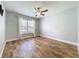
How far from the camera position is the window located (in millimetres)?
5263

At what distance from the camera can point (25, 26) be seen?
A: 5688 mm

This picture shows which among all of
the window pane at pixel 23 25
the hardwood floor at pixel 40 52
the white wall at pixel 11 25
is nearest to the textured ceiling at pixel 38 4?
the white wall at pixel 11 25

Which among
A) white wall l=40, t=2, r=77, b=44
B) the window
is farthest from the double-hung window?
white wall l=40, t=2, r=77, b=44

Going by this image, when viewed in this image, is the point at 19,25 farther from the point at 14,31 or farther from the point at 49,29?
the point at 49,29

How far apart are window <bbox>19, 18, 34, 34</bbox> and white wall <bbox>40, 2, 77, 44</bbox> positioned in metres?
1.52

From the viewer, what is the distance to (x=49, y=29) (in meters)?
5.61

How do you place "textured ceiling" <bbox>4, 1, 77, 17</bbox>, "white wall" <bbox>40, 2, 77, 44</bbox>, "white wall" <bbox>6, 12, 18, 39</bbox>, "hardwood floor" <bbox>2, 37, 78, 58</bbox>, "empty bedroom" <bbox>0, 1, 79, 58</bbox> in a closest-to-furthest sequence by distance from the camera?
"hardwood floor" <bbox>2, 37, 78, 58</bbox>
"textured ceiling" <bbox>4, 1, 77, 17</bbox>
"empty bedroom" <bbox>0, 1, 79, 58</bbox>
"white wall" <bbox>40, 2, 77, 44</bbox>
"white wall" <bbox>6, 12, 18, 39</bbox>

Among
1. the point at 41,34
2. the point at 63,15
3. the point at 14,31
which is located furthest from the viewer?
the point at 41,34

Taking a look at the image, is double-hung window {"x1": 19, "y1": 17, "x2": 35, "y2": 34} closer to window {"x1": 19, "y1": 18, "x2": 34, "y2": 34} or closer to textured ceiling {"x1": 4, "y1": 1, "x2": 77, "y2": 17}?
window {"x1": 19, "y1": 18, "x2": 34, "y2": 34}

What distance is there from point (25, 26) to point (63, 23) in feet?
11.3

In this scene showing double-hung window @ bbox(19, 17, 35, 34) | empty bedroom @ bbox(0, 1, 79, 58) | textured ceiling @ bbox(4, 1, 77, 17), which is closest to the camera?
textured ceiling @ bbox(4, 1, 77, 17)

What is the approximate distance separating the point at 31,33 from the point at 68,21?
3802 millimetres

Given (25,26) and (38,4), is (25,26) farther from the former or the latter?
(38,4)

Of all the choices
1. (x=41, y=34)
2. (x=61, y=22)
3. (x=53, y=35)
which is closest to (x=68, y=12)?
(x=61, y=22)
